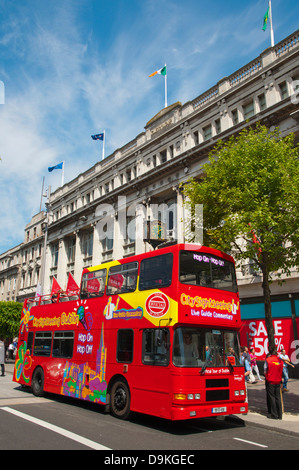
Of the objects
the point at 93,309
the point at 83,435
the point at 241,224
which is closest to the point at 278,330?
the point at 241,224

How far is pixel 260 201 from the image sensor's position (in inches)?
491

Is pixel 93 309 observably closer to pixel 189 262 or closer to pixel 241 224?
pixel 189 262

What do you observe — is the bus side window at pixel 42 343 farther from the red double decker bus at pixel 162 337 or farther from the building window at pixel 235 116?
the building window at pixel 235 116

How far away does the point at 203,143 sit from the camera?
25906mm

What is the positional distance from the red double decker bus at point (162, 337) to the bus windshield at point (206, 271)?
0.03 m

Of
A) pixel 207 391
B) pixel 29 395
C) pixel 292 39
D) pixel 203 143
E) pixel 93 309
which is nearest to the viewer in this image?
pixel 207 391

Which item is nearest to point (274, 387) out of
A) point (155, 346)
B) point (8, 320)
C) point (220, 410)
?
point (220, 410)

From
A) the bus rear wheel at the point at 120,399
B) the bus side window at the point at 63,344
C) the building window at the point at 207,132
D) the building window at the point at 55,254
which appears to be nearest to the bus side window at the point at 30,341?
the bus side window at the point at 63,344

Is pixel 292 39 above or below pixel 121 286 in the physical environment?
above

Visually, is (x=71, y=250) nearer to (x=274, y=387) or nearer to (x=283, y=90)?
(x=283, y=90)

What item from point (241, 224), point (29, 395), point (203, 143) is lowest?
point (29, 395)

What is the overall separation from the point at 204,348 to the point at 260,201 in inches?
221
